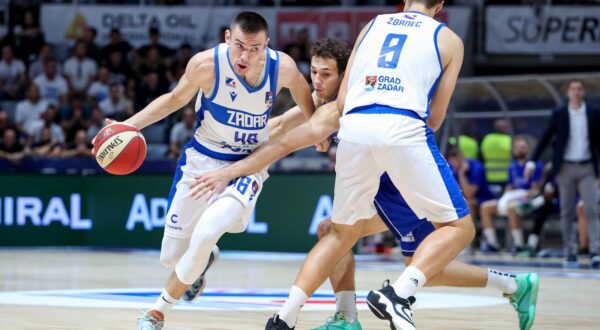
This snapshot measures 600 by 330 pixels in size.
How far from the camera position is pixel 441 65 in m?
5.63

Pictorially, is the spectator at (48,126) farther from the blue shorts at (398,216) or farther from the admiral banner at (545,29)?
the blue shorts at (398,216)

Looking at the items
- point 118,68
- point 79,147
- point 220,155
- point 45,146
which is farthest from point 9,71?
point 220,155

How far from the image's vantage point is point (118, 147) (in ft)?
20.4

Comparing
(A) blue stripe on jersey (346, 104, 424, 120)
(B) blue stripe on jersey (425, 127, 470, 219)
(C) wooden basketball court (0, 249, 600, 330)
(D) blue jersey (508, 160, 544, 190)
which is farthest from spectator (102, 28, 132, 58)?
(B) blue stripe on jersey (425, 127, 470, 219)

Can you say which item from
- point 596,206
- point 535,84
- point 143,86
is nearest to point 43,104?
point 143,86

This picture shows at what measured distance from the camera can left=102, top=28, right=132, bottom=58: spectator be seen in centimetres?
1931

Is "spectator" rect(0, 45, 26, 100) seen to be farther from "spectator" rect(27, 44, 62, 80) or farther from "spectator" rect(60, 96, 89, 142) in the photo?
"spectator" rect(60, 96, 89, 142)

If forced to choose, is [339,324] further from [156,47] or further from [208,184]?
[156,47]

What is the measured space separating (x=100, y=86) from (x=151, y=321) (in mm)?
13090

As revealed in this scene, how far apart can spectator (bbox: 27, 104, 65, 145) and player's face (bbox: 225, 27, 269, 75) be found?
10.9 meters

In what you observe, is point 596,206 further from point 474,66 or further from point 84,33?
point 84,33

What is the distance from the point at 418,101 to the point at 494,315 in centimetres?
245

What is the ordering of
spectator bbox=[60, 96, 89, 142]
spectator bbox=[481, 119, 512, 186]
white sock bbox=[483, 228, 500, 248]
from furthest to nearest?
spectator bbox=[60, 96, 89, 142], spectator bbox=[481, 119, 512, 186], white sock bbox=[483, 228, 500, 248]

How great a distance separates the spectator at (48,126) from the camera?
16812mm
